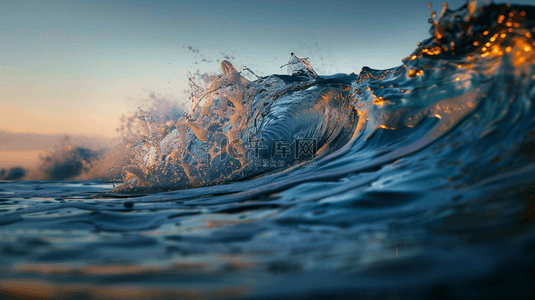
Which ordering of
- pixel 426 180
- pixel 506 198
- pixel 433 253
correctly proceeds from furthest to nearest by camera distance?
pixel 426 180 → pixel 506 198 → pixel 433 253

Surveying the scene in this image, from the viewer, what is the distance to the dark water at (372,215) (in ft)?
2.55

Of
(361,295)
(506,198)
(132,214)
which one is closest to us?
→ (361,295)

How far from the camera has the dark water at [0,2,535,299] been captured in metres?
0.78

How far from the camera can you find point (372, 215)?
1340 millimetres

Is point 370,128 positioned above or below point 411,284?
above

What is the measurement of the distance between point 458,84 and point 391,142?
737 mm

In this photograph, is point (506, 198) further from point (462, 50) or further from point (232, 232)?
point (462, 50)

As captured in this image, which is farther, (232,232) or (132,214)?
(132,214)

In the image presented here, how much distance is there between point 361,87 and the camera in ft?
12.5

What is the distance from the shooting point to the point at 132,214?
1868mm

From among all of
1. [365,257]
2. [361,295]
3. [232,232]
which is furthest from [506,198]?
[232,232]

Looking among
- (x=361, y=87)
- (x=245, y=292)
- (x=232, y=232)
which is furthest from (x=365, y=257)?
(x=361, y=87)

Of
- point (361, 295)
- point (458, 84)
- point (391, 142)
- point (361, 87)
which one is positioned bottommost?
point (361, 295)

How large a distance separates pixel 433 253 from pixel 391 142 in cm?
197
